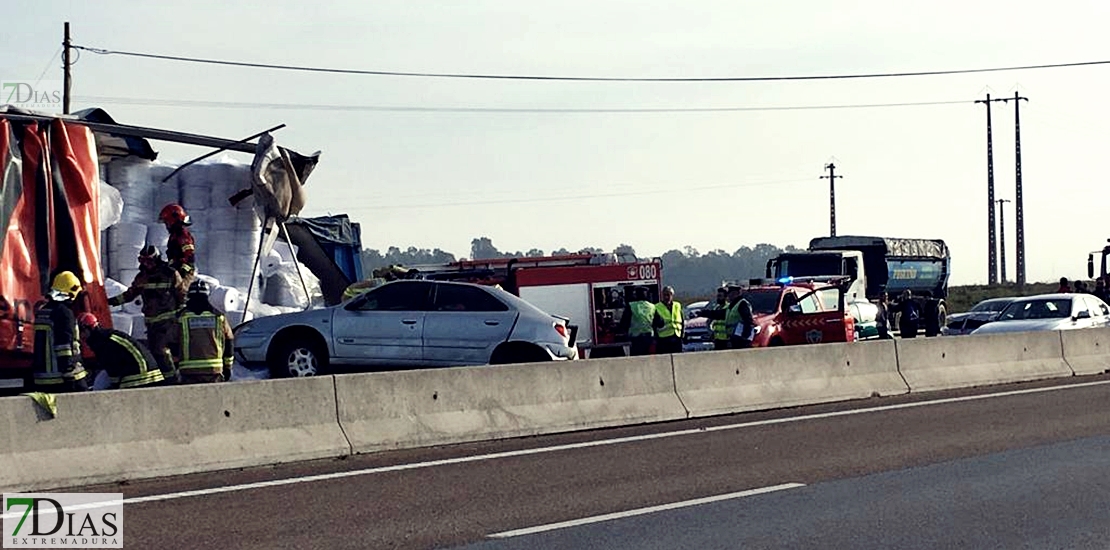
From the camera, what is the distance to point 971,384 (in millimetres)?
20328

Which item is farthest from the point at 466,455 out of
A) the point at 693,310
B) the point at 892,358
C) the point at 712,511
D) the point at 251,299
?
the point at 693,310

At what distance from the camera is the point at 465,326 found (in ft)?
57.6

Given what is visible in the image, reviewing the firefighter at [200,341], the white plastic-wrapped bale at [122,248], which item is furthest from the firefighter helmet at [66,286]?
the white plastic-wrapped bale at [122,248]

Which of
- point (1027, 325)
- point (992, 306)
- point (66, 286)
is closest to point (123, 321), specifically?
point (66, 286)

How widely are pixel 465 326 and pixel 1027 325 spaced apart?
12.2 m

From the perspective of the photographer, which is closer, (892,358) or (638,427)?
(638,427)

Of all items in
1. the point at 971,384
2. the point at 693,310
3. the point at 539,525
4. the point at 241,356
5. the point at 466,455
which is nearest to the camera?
the point at 539,525

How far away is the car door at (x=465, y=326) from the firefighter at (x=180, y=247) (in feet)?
10.7

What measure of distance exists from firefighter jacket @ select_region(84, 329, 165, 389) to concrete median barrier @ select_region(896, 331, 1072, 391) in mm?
10916

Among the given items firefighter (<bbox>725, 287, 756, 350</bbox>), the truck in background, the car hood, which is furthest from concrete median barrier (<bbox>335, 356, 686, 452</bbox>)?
the truck in background

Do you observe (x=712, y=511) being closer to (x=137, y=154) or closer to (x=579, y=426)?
(x=579, y=426)

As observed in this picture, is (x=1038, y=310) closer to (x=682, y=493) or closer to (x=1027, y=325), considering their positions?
(x=1027, y=325)

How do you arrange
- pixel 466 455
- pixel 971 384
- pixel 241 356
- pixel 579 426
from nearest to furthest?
pixel 466 455
pixel 579 426
pixel 241 356
pixel 971 384

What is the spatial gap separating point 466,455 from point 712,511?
3.40m
